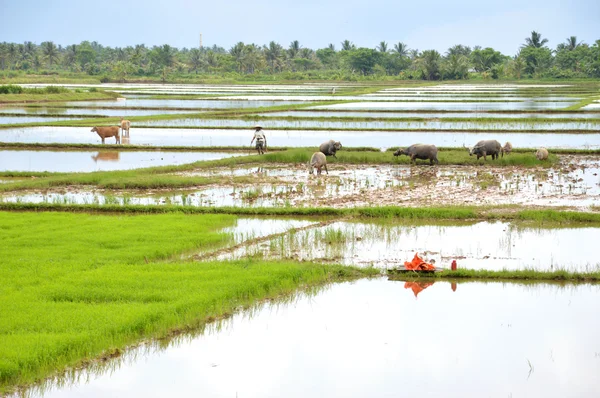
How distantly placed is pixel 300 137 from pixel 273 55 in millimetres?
55288

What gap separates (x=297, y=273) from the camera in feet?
23.7

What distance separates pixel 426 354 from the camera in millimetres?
5289

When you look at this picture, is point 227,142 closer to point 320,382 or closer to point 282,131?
point 282,131

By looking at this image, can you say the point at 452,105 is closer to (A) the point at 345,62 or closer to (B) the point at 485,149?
(B) the point at 485,149

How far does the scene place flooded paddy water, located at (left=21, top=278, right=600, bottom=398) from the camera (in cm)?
480

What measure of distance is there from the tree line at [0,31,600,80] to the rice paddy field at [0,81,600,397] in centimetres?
4580

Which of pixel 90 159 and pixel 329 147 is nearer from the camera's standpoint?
pixel 329 147

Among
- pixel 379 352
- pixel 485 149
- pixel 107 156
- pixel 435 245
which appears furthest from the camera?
pixel 107 156

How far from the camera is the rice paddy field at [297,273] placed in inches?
198

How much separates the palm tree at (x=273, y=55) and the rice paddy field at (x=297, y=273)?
57778 millimetres

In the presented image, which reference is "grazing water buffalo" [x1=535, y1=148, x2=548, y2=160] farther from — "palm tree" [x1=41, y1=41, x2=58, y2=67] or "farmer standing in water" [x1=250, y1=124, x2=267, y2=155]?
"palm tree" [x1=41, y1=41, x2=58, y2=67]

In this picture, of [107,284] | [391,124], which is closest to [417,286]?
[107,284]

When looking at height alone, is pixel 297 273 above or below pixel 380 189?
below

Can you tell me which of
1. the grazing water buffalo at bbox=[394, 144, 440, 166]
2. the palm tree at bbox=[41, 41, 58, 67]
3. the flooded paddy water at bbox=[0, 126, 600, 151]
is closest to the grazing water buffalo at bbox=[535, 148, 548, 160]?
the grazing water buffalo at bbox=[394, 144, 440, 166]
